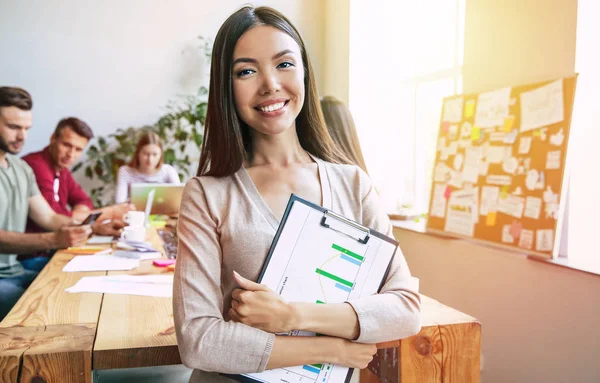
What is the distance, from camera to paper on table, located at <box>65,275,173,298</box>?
58.6 inches

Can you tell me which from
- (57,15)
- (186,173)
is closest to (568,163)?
(186,173)

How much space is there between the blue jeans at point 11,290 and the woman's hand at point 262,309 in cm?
178

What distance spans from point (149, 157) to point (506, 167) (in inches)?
102

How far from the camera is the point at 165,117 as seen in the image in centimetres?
476

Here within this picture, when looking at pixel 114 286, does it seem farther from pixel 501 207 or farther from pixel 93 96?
pixel 93 96

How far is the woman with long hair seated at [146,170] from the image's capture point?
3.96 metres

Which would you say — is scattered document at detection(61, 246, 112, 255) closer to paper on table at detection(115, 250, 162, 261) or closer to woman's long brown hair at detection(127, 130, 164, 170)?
paper on table at detection(115, 250, 162, 261)

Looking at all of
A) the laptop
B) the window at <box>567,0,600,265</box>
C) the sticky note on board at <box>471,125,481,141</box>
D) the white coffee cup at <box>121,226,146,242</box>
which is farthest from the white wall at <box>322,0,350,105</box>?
the white coffee cup at <box>121,226,146,242</box>

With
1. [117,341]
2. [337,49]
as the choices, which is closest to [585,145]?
[117,341]

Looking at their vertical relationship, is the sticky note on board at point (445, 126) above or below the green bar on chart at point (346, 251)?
above

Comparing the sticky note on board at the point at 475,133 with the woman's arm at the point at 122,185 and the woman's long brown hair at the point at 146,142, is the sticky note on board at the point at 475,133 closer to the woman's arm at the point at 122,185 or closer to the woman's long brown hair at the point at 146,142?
the woman's long brown hair at the point at 146,142

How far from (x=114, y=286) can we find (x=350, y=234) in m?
0.90

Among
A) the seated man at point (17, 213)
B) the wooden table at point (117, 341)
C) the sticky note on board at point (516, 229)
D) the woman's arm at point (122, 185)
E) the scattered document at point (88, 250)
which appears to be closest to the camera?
the wooden table at point (117, 341)

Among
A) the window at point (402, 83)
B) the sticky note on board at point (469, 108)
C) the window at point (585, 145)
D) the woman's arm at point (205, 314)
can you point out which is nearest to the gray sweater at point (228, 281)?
the woman's arm at point (205, 314)
